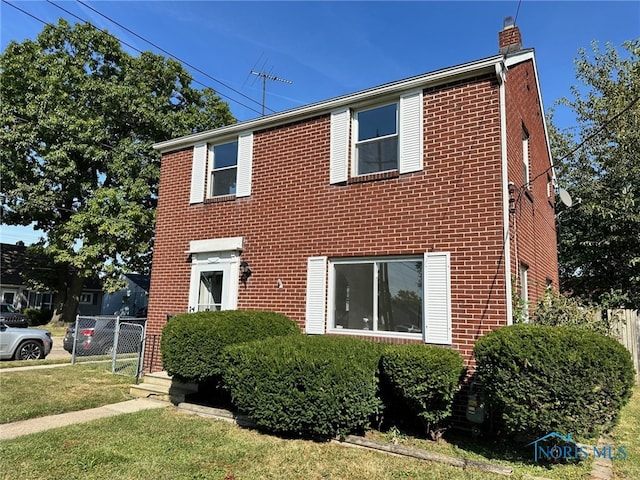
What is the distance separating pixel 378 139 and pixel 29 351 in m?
12.1

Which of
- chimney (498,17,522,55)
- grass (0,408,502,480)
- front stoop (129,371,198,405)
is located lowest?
grass (0,408,502,480)

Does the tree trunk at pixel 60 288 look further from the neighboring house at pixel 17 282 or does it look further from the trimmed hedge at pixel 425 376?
the trimmed hedge at pixel 425 376

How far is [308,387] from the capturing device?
531 centimetres

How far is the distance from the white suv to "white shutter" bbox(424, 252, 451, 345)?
12.0 metres

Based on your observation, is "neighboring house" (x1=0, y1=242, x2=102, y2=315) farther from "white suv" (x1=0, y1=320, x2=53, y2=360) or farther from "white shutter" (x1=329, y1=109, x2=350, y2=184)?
"white shutter" (x1=329, y1=109, x2=350, y2=184)

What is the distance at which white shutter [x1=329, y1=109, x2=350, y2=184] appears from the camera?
26.1ft

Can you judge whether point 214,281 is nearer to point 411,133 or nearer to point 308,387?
point 308,387

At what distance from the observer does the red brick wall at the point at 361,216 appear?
250 inches

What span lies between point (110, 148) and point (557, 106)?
2157cm

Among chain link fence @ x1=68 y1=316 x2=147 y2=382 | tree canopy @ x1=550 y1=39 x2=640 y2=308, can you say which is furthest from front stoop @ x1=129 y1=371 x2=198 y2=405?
tree canopy @ x1=550 y1=39 x2=640 y2=308

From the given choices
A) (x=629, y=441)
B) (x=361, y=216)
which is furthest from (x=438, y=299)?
(x=629, y=441)

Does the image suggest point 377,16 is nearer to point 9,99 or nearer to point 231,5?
point 231,5

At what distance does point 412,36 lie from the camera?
10.7 m
